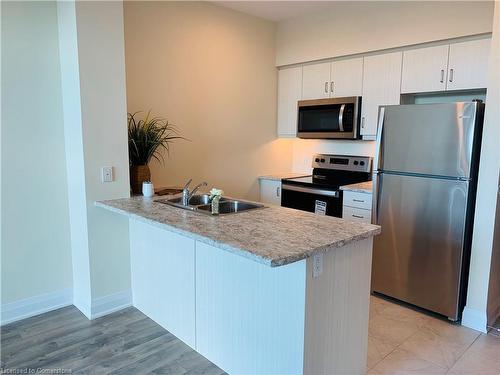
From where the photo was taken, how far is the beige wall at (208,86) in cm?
345

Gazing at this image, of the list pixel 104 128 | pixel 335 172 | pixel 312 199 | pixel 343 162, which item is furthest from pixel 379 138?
pixel 104 128

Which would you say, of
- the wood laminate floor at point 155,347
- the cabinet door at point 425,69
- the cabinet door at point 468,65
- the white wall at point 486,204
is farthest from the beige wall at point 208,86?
the white wall at point 486,204

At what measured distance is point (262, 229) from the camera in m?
2.09

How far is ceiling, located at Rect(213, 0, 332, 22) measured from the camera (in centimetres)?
381

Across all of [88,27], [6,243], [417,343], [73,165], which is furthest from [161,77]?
[417,343]

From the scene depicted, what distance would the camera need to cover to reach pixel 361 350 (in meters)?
2.21

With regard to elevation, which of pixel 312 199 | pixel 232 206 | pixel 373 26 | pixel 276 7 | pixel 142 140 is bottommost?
pixel 312 199

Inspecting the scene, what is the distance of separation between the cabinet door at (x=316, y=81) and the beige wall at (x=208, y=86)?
0.44 m

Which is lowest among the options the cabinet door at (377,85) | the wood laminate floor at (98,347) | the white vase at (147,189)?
the wood laminate floor at (98,347)

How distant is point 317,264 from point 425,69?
8.09 ft

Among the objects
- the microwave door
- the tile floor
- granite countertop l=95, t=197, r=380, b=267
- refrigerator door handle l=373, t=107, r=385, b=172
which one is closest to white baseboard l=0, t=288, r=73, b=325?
Answer: granite countertop l=95, t=197, r=380, b=267

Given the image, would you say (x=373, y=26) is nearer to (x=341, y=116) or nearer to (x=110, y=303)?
(x=341, y=116)

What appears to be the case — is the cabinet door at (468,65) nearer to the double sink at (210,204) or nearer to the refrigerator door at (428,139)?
the refrigerator door at (428,139)

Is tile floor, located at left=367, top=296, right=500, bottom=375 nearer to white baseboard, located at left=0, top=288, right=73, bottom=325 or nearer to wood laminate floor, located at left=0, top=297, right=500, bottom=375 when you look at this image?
wood laminate floor, located at left=0, top=297, right=500, bottom=375
